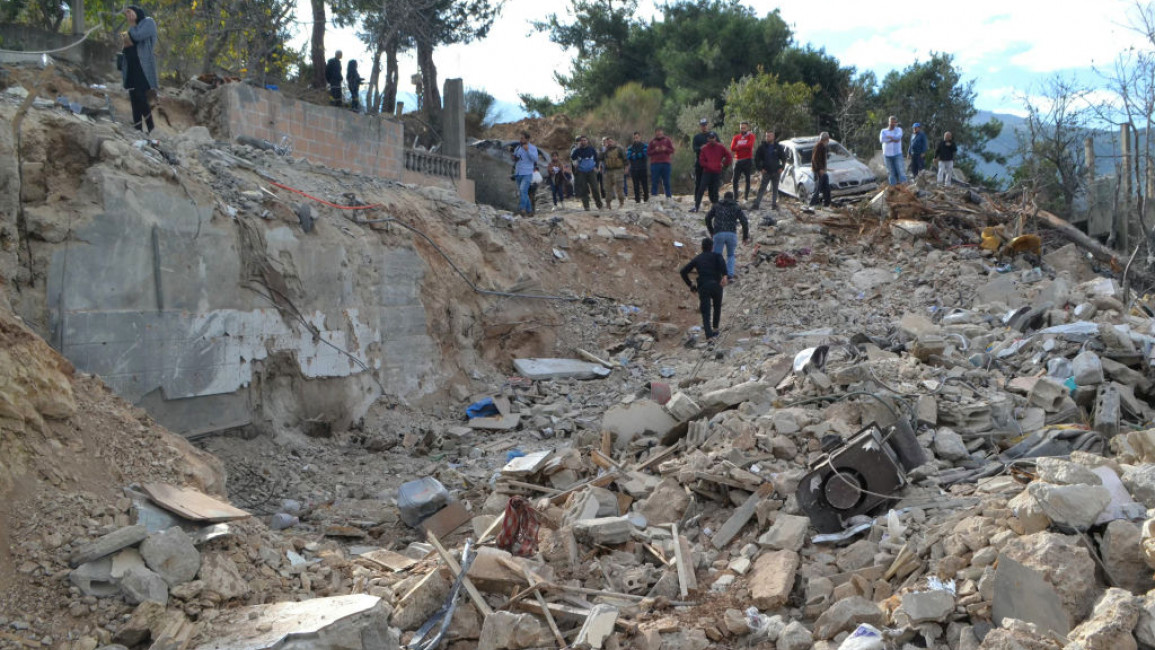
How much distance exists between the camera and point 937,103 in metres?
28.5

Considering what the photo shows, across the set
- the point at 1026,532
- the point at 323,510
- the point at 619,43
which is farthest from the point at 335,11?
the point at 1026,532

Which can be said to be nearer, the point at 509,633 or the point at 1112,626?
the point at 1112,626

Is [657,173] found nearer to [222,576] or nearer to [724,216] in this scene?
[724,216]

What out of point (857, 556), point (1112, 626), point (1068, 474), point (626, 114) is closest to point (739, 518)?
point (857, 556)

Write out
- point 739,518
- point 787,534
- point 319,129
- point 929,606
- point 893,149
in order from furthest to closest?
1. point 893,149
2. point 319,129
3. point 739,518
4. point 787,534
5. point 929,606

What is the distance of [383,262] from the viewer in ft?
35.2

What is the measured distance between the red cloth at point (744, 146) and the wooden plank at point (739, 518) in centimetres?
1097

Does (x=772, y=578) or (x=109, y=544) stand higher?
(x=109, y=544)

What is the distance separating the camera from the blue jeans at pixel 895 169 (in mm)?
17750

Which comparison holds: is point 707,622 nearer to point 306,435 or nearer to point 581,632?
point 581,632

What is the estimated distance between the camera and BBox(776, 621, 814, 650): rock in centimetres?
487

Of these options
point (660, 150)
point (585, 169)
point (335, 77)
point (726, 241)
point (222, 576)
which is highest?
point (335, 77)

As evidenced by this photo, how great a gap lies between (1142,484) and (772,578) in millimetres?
2212

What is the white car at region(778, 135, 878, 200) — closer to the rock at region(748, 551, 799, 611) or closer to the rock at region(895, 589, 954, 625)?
the rock at region(748, 551, 799, 611)
